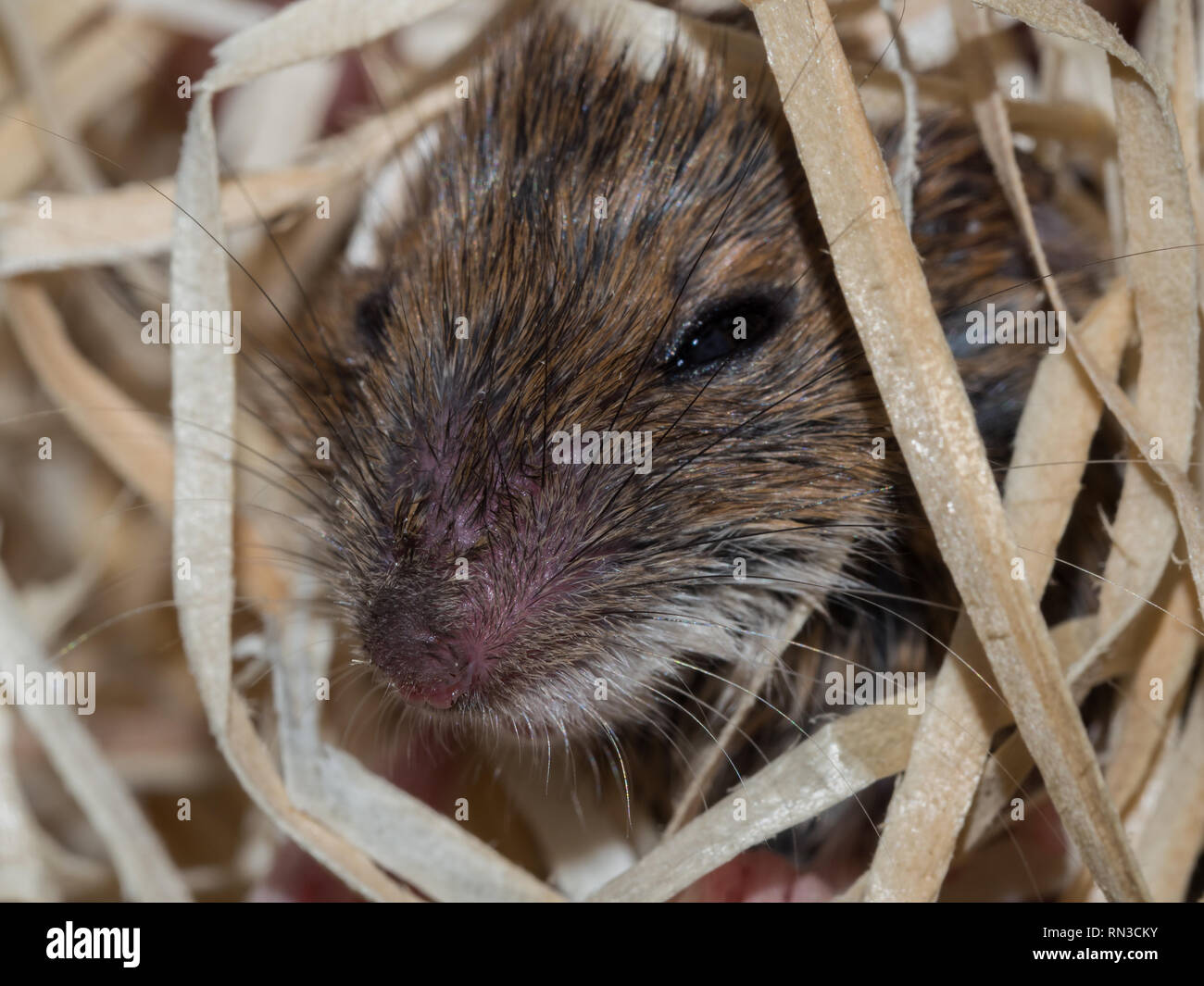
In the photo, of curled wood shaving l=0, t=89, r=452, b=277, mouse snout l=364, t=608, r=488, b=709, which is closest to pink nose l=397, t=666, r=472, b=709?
mouse snout l=364, t=608, r=488, b=709

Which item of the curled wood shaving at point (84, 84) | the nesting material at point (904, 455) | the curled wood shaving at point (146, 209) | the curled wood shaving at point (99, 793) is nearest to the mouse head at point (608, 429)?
the nesting material at point (904, 455)

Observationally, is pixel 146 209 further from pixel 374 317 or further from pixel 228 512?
pixel 228 512

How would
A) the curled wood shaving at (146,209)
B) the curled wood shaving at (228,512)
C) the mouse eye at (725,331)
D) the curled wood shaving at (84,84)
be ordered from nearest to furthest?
the mouse eye at (725,331)
the curled wood shaving at (228,512)
the curled wood shaving at (146,209)
the curled wood shaving at (84,84)

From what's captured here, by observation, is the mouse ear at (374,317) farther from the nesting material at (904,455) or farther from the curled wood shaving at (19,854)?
the curled wood shaving at (19,854)

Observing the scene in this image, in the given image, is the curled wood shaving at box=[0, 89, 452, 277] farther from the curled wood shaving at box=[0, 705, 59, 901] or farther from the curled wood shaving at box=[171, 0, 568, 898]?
the curled wood shaving at box=[0, 705, 59, 901]

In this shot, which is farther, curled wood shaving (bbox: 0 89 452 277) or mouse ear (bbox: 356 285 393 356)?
curled wood shaving (bbox: 0 89 452 277)

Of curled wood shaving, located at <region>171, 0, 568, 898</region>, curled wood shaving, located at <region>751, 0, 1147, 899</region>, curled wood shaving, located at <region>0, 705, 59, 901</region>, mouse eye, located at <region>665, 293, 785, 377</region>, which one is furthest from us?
curled wood shaving, located at <region>0, 705, 59, 901</region>

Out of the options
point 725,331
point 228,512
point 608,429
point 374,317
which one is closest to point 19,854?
point 228,512
